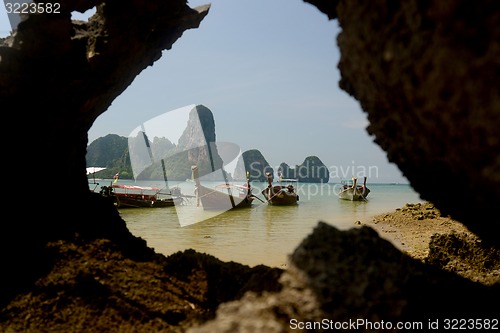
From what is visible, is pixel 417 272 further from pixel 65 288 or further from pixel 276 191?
pixel 276 191

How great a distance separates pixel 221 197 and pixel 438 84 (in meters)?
23.3

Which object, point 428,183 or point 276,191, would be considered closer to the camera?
point 428,183

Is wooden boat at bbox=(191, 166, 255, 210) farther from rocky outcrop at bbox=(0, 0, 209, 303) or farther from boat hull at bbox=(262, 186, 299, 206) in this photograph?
rocky outcrop at bbox=(0, 0, 209, 303)

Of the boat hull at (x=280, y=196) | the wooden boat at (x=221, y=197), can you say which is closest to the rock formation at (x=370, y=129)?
the wooden boat at (x=221, y=197)

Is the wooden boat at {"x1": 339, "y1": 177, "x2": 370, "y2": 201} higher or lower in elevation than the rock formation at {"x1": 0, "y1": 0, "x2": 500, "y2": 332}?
lower

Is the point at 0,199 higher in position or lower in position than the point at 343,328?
higher

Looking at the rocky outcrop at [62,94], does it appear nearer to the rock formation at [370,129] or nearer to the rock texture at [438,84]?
the rock formation at [370,129]

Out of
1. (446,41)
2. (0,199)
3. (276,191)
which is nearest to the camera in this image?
(446,41)

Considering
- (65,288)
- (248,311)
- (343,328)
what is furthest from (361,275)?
(65,288)

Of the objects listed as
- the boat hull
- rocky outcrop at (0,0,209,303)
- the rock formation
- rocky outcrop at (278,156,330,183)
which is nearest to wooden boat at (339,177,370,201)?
the boat hull

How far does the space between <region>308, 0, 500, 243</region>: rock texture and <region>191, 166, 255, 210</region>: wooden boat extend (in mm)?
21761

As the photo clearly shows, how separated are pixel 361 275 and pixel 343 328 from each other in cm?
42

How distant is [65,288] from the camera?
3.80 metres

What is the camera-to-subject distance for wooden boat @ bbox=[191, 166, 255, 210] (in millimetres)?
24828
